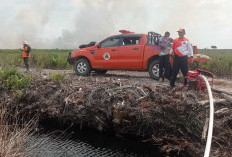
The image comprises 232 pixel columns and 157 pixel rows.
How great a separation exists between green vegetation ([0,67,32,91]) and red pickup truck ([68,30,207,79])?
2598 mm

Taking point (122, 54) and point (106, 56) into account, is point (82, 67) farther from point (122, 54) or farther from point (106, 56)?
point (122, 54)

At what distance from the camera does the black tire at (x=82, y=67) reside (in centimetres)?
1162

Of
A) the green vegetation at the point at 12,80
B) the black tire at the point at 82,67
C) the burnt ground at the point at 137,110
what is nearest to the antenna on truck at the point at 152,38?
the burnt ground at the point at 137,110

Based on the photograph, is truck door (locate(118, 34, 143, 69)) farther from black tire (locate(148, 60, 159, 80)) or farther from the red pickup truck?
black tire (locate(148, 60, 159, 80))

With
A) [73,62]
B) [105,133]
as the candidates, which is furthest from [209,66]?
[105,133]

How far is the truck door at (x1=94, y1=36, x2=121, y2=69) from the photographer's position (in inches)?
432

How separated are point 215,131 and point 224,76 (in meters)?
7.17

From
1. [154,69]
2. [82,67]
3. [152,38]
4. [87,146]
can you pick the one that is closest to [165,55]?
[154,69]

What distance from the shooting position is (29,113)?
29.1 ft

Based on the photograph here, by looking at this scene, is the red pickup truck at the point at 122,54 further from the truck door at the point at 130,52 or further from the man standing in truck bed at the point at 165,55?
the man standing in truck bed at the point at 165,55

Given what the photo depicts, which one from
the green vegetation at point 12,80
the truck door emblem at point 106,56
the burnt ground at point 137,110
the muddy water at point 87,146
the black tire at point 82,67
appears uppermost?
the truck door emblem at point 106,56

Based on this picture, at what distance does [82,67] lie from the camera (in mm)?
11703

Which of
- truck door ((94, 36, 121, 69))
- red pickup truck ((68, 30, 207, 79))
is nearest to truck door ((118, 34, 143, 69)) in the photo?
red pickup truck ((68, 30, 207, 79))

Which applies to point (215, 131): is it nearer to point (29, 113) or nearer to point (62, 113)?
point (62, 113)
